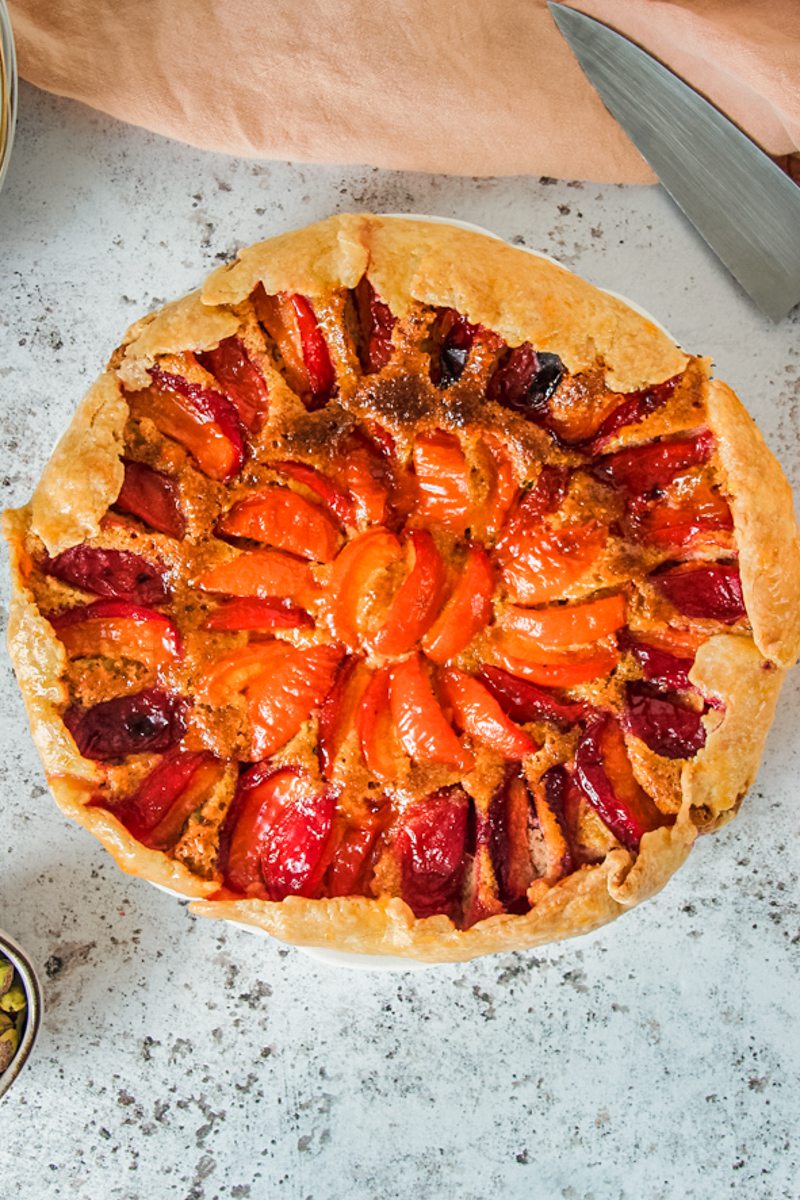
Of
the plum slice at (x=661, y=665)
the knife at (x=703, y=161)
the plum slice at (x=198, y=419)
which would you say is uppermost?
the knife at (x=703, y=161)

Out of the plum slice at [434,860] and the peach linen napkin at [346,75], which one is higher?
the peach linen napkin at [346,75]

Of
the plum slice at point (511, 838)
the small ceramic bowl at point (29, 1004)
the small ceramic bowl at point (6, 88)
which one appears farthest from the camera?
the small ceramic bowl at point (29, 1004)

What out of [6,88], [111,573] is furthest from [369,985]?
[6,88]

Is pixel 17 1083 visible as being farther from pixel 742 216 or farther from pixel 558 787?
pixel 742 216

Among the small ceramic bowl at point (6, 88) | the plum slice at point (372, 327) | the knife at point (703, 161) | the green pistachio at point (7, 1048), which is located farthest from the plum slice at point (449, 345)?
the green pistachio at point (7, 1048)

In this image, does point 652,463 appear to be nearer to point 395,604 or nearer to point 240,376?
point 395,604

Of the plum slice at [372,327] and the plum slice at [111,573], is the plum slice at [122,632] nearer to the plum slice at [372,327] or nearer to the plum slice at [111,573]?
the plum slice at [111,573]

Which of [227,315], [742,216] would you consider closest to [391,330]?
[227,315]
